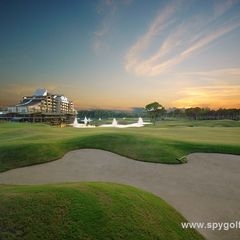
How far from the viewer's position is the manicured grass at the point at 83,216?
30.9ft

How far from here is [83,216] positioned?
10.1 metres

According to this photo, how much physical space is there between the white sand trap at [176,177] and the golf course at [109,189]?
62 millimetres

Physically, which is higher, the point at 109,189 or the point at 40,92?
the point at 40,92

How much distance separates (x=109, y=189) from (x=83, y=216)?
2888mm

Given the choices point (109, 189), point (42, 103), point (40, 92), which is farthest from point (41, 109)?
point (109, 189)

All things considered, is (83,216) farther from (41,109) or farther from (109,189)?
(41,109)

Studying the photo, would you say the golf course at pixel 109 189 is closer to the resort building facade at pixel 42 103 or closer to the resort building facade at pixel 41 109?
the resort building facade at pixel 41 109

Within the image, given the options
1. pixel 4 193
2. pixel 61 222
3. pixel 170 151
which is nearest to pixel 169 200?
pixel 61 222

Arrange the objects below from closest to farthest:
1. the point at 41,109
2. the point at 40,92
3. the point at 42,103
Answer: the point at 41,109 → the point at 42,103 → the point at 40,92

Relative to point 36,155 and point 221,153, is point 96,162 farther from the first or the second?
point 221,153

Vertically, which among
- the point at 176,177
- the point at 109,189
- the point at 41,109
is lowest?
the point at 176,177

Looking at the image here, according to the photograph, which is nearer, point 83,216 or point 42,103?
point 83,216

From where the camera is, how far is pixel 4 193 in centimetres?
1180

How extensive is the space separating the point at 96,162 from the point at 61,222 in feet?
41.1
